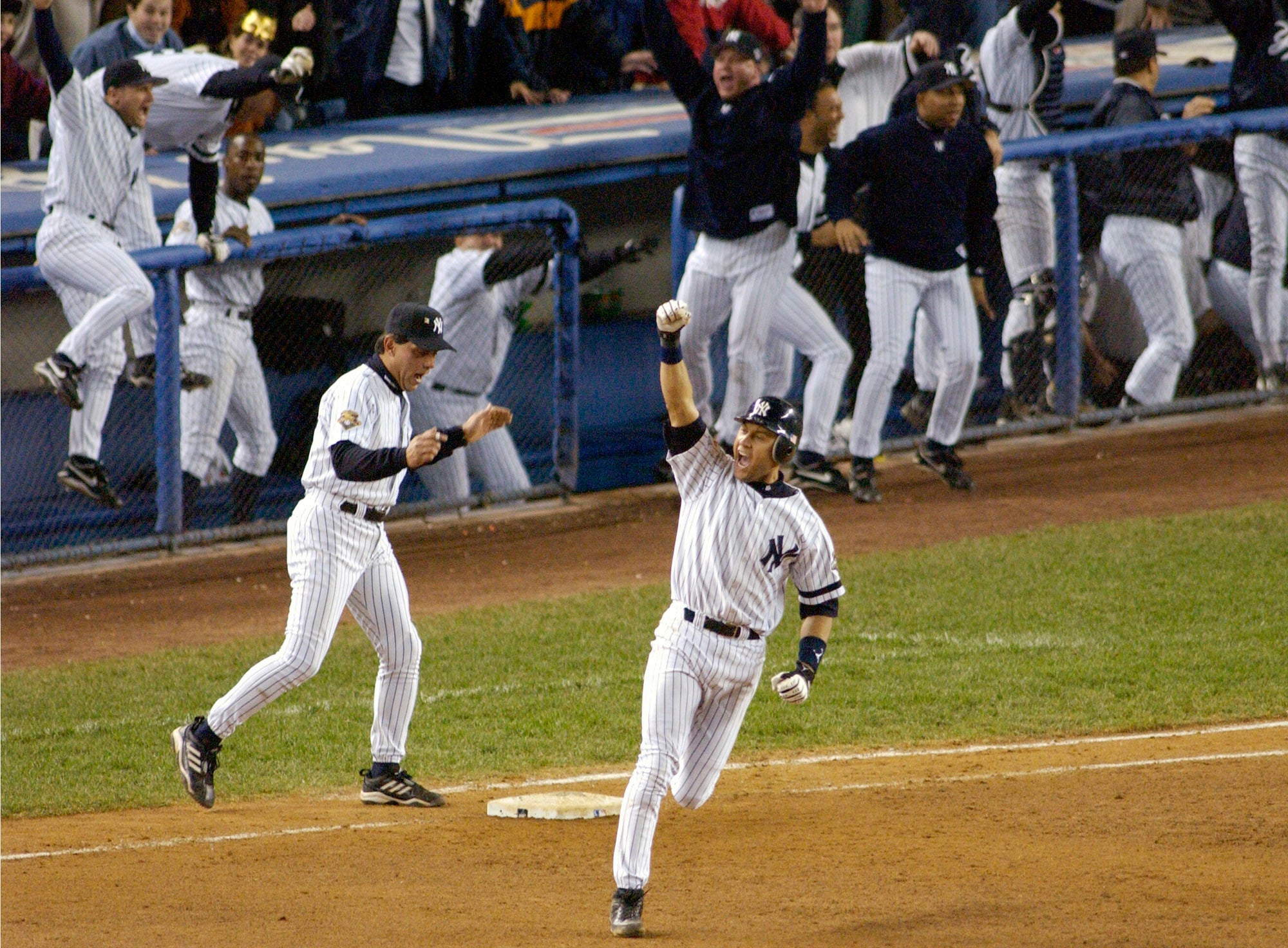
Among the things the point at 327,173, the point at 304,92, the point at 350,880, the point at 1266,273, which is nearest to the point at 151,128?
the point at 327,173

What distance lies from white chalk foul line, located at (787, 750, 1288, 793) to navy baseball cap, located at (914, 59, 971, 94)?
4454mm

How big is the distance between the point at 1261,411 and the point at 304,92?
22.3 ft

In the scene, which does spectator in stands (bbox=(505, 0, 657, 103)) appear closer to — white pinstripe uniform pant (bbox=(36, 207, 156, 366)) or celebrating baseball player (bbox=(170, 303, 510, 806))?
white pinstripe uniform pant (bbox=(36, 207, 156, 366))

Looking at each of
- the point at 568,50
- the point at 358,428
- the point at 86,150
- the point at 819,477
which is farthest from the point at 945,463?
the point at 358,428

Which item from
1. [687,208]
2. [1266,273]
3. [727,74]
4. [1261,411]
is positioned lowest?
[1261,411]

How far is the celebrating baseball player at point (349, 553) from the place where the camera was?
6199 mm

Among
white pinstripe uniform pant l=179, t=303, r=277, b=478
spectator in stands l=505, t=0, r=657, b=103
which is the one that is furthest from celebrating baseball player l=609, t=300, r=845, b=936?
spectator in stands l=505, t=0, r=657, b=103

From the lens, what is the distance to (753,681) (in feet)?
17.5

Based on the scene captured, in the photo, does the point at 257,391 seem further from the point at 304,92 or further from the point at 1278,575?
the point at 1278,575

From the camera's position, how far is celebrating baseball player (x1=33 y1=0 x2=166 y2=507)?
9.30 m

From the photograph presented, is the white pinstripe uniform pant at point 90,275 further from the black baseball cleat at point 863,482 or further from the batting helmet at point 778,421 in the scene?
the batting helmet at point 778,421

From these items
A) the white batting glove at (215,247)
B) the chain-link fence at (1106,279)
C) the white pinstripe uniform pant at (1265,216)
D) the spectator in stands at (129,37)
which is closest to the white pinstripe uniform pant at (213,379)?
the white batting glove at (215,247)

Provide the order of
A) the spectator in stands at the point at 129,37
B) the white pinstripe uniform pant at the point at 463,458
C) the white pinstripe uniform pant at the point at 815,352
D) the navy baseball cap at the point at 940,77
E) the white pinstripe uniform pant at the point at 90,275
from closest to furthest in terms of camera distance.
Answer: the white pinstripe uniform pant at the point at 90,275, the navy baseball cap at the point at 940,77, the spectator in stands at the point at 129,37, the white pinstripe uniform pant at the point at 815,352, the white pinstripe uniform pant at the point at 463,458

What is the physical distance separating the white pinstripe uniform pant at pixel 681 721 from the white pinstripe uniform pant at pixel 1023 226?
21.7 feet
